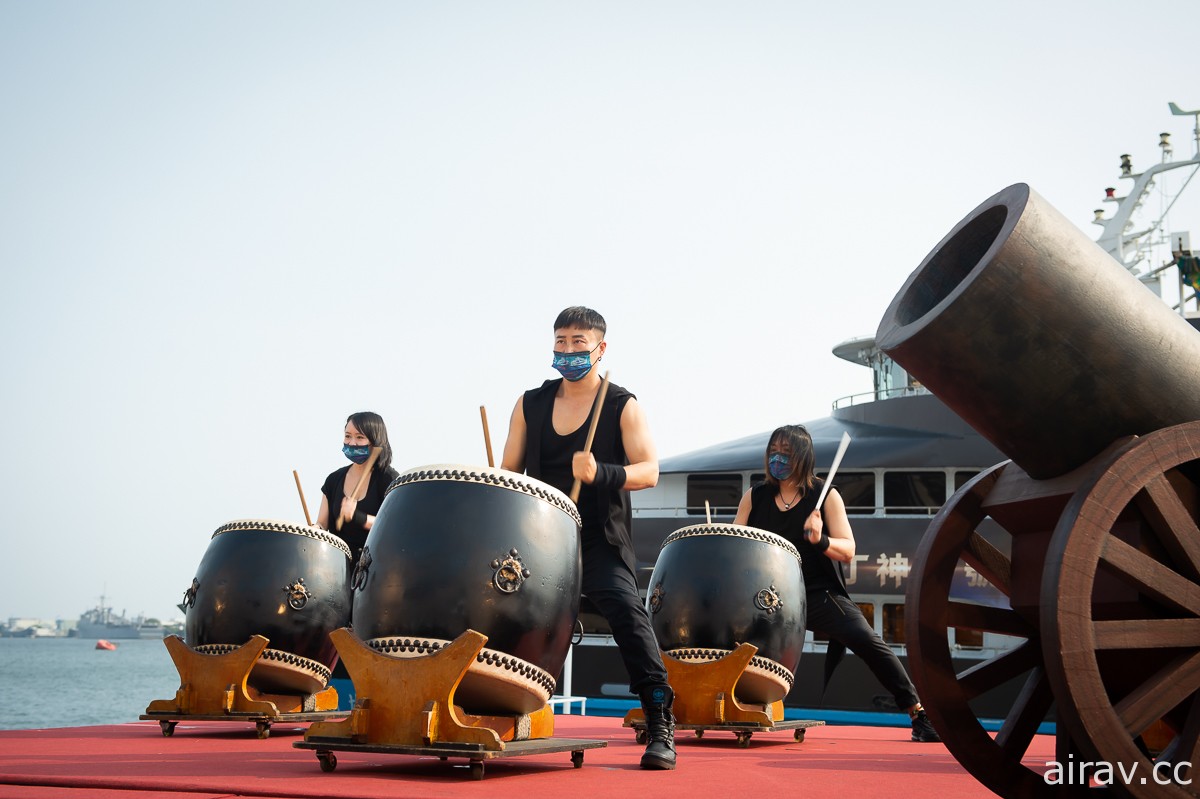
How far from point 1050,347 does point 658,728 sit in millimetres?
2124

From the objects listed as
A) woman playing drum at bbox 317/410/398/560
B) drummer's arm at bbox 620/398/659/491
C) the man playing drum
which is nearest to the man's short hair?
the man playing drum

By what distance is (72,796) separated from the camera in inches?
118

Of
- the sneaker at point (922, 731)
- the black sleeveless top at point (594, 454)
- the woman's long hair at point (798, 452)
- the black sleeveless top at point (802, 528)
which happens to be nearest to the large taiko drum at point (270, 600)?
the black sleeveless top at point (594, 454)

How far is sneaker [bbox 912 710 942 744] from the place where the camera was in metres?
6.73

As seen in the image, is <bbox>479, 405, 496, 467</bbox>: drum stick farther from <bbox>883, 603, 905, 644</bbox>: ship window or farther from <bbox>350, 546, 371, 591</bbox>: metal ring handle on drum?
<bbox>883, 603, 905, 644</bbox>: ship window

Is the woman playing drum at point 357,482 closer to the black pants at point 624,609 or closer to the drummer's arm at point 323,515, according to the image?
the drummer's arm at point 323,515

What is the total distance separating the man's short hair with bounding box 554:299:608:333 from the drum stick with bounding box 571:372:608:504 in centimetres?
24

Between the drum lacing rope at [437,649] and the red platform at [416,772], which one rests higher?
the drum lacing rope at [437,649]

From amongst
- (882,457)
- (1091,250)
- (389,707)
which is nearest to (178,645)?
(389,707)

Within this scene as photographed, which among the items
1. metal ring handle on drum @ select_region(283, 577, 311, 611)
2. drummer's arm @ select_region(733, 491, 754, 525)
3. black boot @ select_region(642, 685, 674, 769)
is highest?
drummer's arm @ select_region(733, 491, 754, 525)

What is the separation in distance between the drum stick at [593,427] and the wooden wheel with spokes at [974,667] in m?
1.37

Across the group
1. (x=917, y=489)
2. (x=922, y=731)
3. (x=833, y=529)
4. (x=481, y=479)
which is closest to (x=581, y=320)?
(x=481, y=479)

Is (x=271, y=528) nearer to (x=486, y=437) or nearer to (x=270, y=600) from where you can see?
(x=270, y=600)

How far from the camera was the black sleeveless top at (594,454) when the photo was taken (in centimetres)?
475
